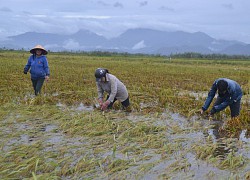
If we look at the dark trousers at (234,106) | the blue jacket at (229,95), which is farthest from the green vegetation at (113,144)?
the blue jacket at (229,95)

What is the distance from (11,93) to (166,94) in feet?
16.1

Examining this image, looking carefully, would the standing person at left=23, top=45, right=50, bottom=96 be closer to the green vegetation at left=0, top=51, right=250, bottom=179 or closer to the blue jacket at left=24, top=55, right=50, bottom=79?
the blue jacket at left=24, top=55, right=50, bottom=79

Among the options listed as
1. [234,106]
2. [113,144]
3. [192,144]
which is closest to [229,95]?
[234,106]

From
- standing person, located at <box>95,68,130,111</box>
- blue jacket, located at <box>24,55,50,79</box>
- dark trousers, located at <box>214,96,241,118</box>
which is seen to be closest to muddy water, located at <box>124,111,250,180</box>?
dark trousers, located at <box>214,96,241,118</box>

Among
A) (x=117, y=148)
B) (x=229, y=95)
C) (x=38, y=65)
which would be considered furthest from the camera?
(x=38, y=65)

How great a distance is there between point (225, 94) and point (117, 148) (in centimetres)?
289

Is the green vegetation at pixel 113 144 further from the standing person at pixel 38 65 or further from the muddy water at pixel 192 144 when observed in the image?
the standing person at pixel 38 65

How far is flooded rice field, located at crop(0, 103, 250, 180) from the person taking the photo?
159 inches

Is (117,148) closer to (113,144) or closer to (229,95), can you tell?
(113,144)

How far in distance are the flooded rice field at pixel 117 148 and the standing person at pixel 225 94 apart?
43 centimetres

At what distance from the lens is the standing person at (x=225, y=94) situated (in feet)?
20.7

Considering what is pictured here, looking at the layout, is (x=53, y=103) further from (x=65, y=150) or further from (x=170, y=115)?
(x=65, y=150)

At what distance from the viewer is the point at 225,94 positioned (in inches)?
262

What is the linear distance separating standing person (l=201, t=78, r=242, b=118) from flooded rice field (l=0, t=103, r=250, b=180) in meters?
0.43
